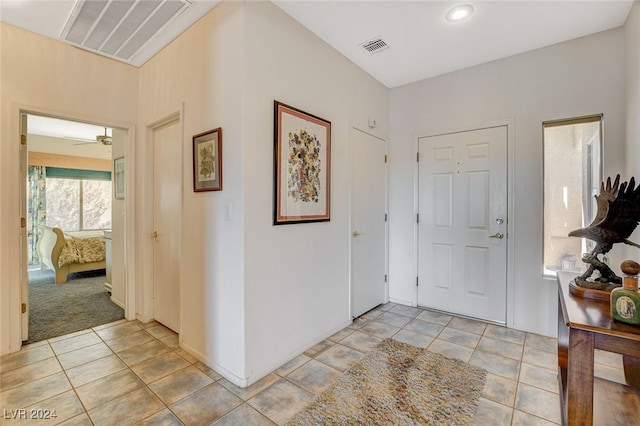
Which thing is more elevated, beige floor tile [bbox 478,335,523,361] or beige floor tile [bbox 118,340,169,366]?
beige floor tile [bbox 118,340,169,366]

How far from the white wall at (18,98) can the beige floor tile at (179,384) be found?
59.9 inches

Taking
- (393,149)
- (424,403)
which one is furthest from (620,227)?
(393,149)

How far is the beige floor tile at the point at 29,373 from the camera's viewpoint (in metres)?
1.96

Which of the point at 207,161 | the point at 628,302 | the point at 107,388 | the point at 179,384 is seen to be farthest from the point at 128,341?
the point at 628,302

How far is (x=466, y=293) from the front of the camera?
125 inches

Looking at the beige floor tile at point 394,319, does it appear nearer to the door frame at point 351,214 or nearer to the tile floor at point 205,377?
the tile floor at point 205,377

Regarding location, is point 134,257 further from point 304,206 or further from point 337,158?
point 337,158

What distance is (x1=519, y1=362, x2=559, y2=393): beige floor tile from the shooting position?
1.94 m

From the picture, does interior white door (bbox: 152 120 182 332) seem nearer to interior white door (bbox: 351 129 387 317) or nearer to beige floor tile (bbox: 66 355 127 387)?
beige floor tile (bbox: 66 355 127 387)

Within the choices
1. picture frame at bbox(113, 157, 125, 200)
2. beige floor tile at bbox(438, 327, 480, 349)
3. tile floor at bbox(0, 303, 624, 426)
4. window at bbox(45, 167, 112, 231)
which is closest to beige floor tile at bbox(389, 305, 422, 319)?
tile floor at bbox(0, 303, 624, 426)

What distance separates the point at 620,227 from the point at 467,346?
154 centimetres

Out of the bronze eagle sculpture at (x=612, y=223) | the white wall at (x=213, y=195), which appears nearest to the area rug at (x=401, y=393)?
the white wall at (x=213, y=195)

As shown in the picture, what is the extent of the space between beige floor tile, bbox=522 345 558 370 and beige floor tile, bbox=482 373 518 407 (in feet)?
1.41

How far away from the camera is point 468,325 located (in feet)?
9.75
